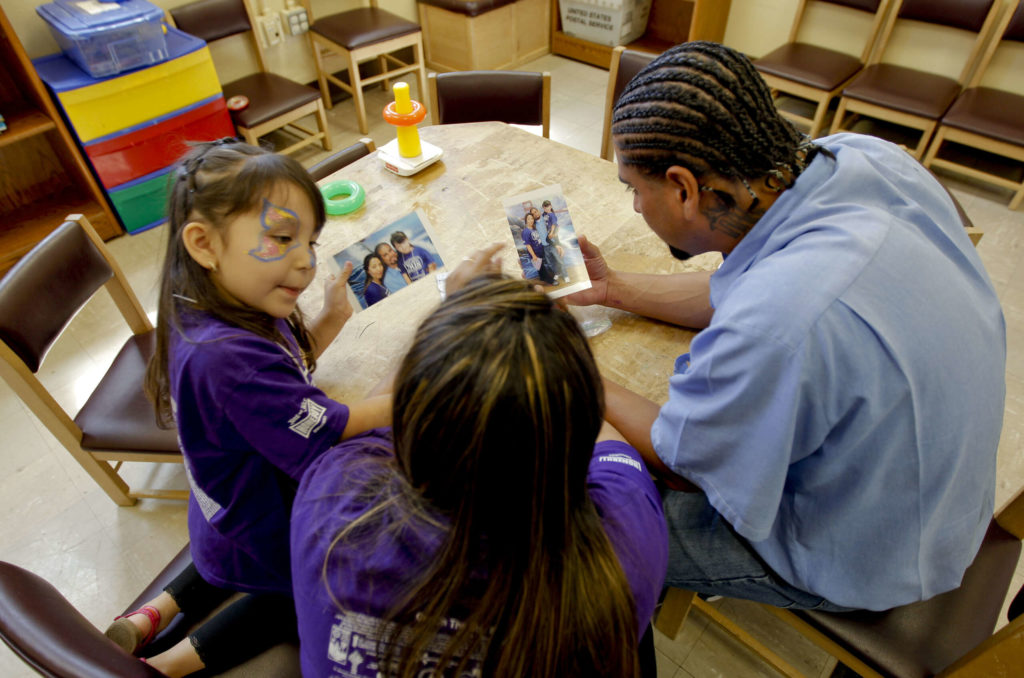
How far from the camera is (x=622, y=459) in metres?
0.91

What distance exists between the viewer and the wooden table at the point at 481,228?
1323 mm

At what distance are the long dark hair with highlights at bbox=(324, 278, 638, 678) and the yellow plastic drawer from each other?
109 inches

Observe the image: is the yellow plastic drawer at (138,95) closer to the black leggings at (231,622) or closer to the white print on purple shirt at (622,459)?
the black leggings at (231,622)

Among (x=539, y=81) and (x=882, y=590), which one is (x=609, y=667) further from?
(x=539, y=81)

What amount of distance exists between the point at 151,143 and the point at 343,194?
1.67 m

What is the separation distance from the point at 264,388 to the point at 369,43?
304cm

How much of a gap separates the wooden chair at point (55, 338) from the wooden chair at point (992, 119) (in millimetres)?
3577

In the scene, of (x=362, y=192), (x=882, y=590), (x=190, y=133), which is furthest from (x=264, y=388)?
(x=190, y=133)

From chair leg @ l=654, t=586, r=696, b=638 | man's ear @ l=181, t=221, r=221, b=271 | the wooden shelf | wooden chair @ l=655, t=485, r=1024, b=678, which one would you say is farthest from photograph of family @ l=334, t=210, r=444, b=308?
the wooden shelf

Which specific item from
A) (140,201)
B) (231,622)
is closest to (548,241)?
(231,622)

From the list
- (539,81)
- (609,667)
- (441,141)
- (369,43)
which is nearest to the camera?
(609,667)

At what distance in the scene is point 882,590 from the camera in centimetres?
98

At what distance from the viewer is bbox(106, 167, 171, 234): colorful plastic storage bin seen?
2861 millimetres

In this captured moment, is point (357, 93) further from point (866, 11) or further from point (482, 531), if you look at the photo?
point (482, 531)
